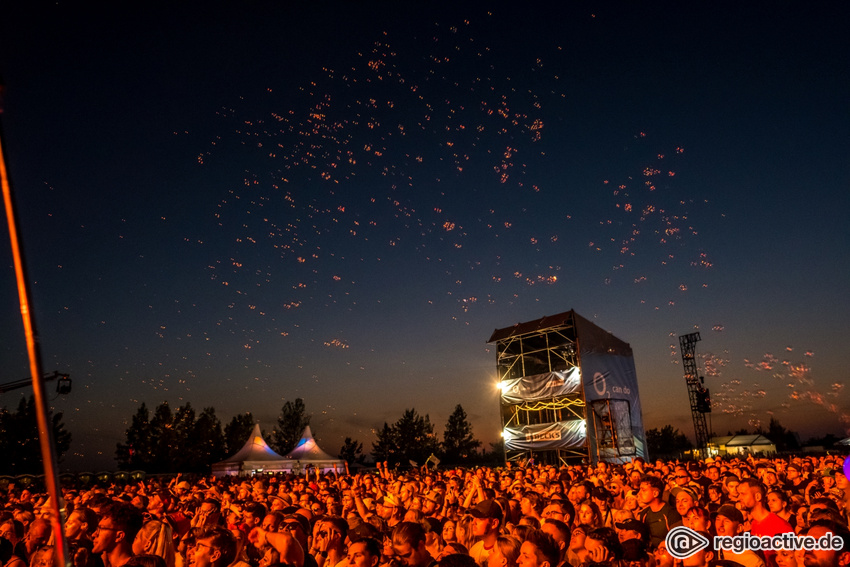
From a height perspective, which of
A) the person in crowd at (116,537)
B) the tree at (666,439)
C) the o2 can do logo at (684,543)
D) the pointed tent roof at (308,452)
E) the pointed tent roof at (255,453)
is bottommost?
the tree at (666,439)

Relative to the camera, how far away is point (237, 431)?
81938 mm

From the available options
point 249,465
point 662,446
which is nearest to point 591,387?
point 249,465

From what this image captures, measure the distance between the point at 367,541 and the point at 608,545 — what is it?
2.10 m

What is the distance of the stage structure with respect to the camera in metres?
27.2

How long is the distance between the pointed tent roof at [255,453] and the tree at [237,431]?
50274mm

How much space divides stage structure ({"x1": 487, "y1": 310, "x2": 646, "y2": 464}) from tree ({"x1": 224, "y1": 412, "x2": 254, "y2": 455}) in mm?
61831

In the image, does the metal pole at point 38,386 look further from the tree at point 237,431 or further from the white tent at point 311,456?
the tree at point 237,431

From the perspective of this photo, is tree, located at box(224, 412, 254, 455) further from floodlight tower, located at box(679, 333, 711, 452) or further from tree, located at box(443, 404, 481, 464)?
floodlight tower, located at box(679, 333, 711, 452)

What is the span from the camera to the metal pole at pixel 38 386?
1.84 m

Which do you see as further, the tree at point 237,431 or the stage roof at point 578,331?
the tree at point 237,431

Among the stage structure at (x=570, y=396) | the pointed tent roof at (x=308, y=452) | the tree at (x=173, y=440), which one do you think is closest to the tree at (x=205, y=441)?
the tree at (x=173, y=440)

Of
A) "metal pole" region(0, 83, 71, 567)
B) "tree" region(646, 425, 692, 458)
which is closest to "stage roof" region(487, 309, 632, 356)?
"metal pole" region(0, 83, 71, 567)

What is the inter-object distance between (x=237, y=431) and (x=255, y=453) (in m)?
52.4

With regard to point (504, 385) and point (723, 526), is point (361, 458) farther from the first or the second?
point (723, 526)
